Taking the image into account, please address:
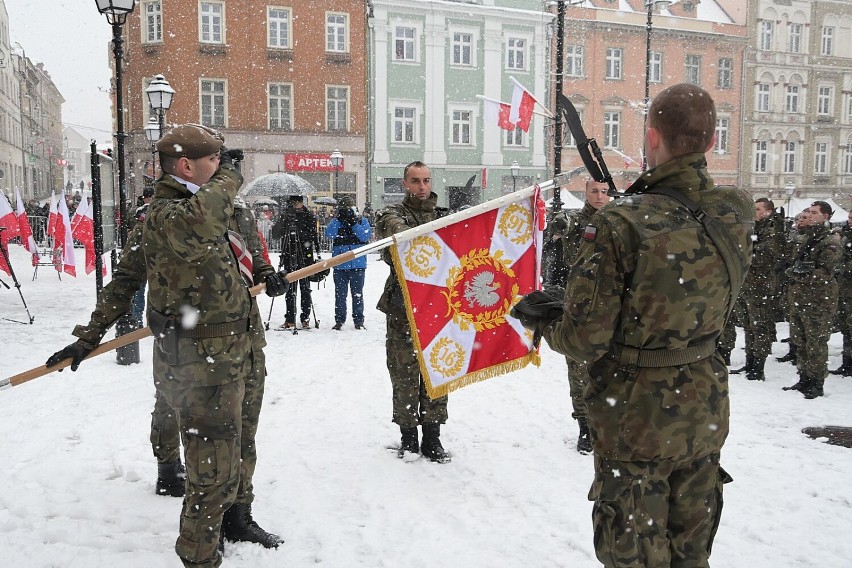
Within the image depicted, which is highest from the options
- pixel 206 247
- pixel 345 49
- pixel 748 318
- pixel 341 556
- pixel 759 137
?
pixel 345 49

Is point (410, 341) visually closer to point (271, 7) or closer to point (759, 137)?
point (271, 7)

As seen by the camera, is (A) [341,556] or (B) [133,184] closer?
(A) [341,556]

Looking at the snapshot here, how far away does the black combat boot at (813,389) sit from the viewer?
22.4 feet

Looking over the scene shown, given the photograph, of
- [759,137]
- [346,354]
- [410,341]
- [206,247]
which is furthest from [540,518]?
[759,137]

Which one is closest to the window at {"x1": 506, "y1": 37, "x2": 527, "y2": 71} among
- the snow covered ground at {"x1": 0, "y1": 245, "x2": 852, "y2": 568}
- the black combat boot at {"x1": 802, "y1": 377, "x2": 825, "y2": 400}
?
the snow covered ground at {"x1": 0, "y1": 245, "x2": 852, "y2": 568}

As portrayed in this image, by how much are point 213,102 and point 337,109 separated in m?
5.73

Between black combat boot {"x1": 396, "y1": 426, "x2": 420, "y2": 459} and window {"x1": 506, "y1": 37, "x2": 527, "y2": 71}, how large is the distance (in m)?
30.8

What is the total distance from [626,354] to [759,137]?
42109 mm

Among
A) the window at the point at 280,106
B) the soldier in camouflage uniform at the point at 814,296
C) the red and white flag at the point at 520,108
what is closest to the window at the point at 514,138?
the window at the point at 280,106

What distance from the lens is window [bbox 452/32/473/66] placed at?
32094mm

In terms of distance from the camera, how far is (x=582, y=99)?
113ft

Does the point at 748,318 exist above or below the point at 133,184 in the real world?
below

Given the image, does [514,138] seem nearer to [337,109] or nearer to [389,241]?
[337,109]

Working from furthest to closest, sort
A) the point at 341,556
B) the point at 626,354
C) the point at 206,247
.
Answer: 1. the point at 341,556
2. the point at 206,247
3. the point at 626,354
